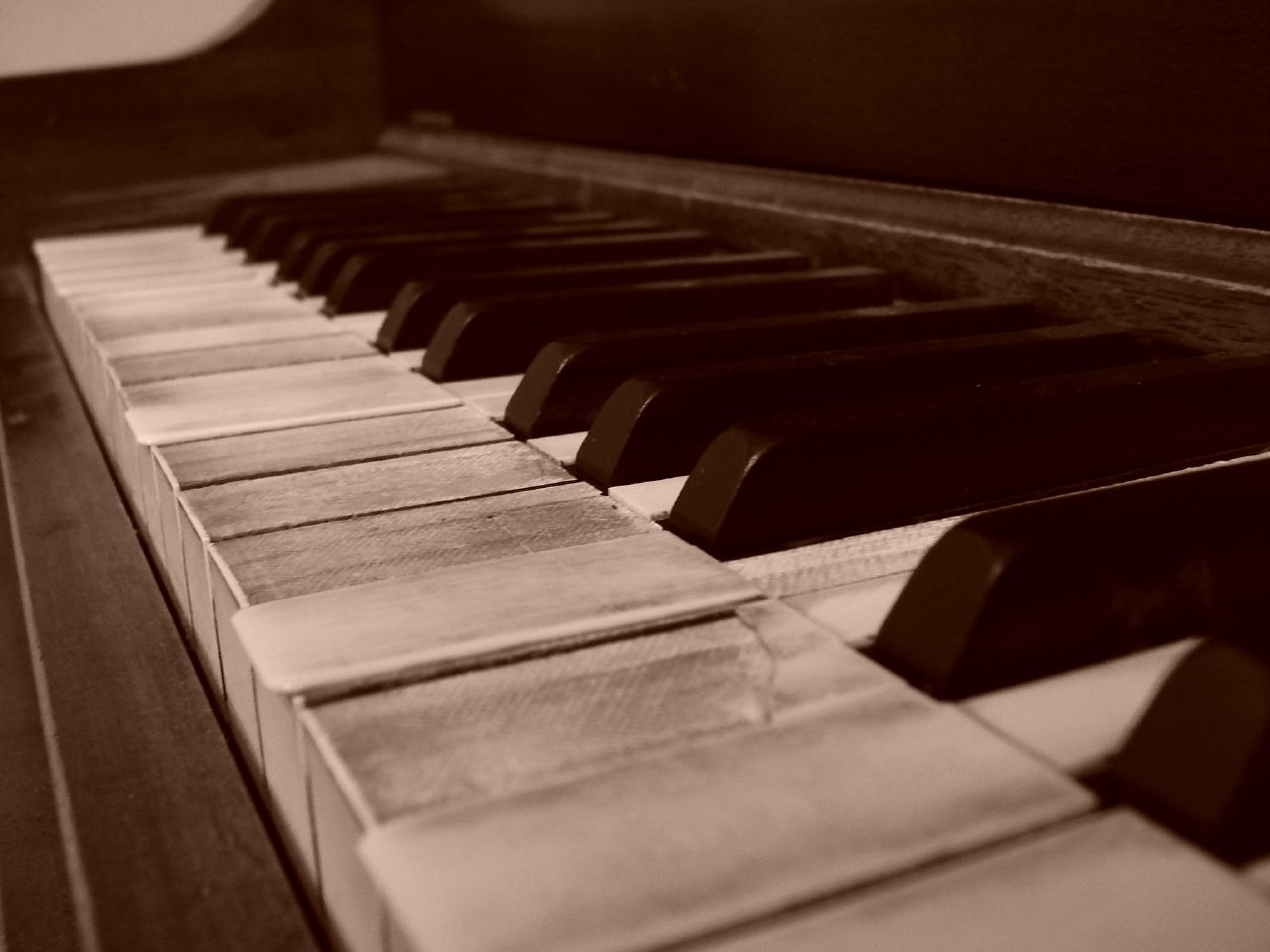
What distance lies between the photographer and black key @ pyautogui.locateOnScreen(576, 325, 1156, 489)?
81 centimetres

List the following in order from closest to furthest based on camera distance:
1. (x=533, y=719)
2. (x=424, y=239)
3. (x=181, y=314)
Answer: (x=533, y=719), (x=181, y=314), (x=424, y=239)

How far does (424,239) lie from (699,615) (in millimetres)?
1060

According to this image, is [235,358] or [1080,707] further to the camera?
[235,358]

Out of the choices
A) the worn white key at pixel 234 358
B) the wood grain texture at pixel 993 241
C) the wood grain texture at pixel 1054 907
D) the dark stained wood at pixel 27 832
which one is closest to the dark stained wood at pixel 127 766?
the dark stained wood at pixel 27 832

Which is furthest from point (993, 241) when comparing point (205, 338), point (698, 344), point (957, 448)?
point (205, 338)

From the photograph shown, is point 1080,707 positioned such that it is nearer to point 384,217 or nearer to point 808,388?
point 808,388

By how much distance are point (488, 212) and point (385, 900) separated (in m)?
1.48

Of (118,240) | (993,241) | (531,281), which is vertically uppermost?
(993,241)

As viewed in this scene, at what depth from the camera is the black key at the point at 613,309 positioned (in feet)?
3.56

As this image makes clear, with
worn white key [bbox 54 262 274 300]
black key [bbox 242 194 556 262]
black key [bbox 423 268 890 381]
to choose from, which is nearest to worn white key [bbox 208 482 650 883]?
black key [bbox 423 268 890 381]

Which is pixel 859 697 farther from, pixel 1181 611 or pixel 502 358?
pixel 502 358

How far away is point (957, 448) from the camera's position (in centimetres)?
75

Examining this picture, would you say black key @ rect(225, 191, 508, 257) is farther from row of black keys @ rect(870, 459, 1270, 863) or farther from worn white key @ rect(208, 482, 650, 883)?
row of black keys @ rect(870, 459, 1270, 863)

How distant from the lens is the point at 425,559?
0.68 meters
